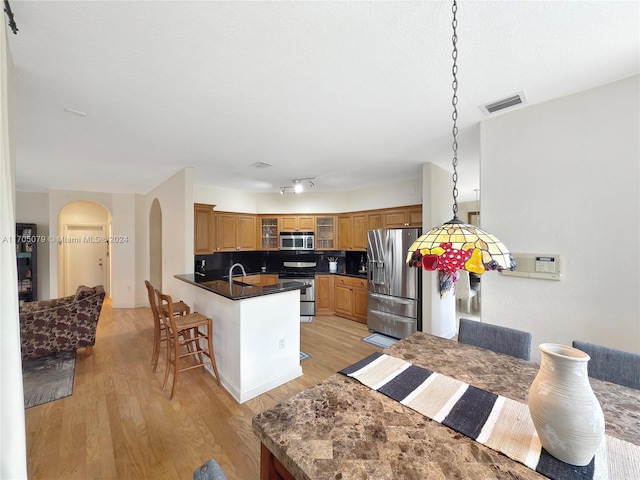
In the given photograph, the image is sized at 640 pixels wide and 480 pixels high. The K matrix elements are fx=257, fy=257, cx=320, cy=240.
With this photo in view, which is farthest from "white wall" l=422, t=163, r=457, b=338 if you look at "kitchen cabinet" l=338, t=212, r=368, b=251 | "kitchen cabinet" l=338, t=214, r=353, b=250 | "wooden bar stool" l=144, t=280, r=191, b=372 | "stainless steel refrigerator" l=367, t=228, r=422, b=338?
"wooden bar stool" l=144, t=280, r=191, b=372

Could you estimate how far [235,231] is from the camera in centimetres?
512

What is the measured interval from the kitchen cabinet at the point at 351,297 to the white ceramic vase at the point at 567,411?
12.5ft

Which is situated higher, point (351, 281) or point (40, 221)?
point (40, 221)

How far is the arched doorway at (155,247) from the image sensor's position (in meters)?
5.55

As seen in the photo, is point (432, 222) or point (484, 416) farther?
point (432, 222)

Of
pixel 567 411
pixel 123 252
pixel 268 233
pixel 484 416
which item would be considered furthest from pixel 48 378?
pixel 567 411

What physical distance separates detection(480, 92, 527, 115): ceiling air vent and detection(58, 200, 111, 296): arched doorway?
788cm

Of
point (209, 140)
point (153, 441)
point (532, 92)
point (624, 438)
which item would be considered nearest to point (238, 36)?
point (209, 140)

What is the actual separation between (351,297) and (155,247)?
14.3 feet

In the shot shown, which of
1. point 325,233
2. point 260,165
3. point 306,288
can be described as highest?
point 260,165

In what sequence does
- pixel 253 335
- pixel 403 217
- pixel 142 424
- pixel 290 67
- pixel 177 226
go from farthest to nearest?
1. pixel 403 217
2. pixel 177 226
3. pixel 253 335
4. pixel 142 424
5. pixel 290 67

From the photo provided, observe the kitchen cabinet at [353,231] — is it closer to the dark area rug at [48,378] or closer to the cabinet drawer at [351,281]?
the cabinet drawer at [351,281]

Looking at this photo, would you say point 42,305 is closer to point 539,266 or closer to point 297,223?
point 297,223

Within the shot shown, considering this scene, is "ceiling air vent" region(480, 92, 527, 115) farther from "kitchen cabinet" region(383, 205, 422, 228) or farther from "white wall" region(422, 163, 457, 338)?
"kitchen cabinet" region(383, 205, 422, 228)
